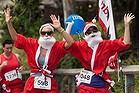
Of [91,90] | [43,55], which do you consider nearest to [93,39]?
[91,90]

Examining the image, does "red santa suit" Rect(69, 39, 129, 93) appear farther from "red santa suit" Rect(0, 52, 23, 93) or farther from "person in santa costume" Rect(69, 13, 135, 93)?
"red santa suit" Rect(0, 52, 23, 93)

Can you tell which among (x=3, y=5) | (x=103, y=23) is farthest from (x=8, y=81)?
(x=3, y=5)

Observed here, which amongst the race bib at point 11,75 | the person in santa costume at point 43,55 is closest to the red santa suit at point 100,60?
the person in santa costume at point 43,55

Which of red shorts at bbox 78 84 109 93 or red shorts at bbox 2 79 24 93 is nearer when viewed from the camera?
red shorts at bbox 78 84 109 93

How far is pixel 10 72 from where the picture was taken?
7.97m

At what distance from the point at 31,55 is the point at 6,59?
109 cm

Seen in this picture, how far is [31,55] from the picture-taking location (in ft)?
23.0

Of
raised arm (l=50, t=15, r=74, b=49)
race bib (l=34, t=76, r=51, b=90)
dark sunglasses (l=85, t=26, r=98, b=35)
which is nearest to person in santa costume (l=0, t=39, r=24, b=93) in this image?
race bib (l=34, t=76, r=51, b=90)

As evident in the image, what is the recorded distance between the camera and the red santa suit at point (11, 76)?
7.96m

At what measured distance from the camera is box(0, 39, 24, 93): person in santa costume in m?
7.94

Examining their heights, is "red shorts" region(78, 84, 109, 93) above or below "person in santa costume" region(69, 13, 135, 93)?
below

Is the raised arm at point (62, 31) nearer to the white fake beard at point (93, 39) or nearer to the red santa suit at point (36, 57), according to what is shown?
the white fake beard at point (93, 39)

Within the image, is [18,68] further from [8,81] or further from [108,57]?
[108,57]

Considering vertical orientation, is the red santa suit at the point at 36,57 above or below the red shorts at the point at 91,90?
above
